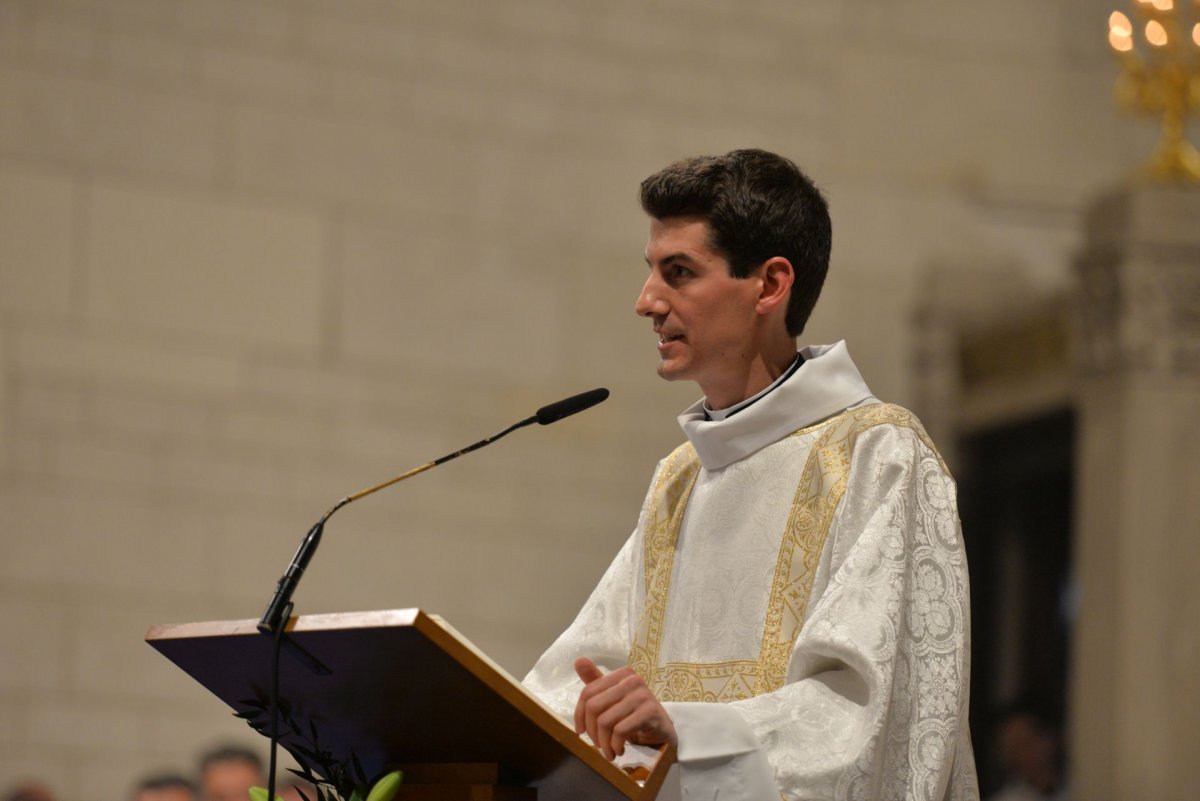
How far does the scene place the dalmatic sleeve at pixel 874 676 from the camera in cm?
298

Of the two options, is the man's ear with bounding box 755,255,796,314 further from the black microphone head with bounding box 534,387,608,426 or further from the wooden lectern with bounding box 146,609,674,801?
the wooden lectern with bounding box 146,609,674,801

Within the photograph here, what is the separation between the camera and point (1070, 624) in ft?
30.6

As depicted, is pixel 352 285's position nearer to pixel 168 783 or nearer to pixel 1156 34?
pixel 168 783

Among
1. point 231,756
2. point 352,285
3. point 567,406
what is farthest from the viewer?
point 352,285

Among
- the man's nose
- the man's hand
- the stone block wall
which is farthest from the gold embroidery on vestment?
the stone block wall

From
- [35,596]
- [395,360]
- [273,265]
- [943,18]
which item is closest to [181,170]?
[273,265]

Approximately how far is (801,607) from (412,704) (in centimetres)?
81

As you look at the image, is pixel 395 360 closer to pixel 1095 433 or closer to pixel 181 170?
pixel 181 170

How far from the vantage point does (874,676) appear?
3045 mm

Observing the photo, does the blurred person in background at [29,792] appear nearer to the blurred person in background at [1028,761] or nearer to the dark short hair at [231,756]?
the dark short hair at [231,756]

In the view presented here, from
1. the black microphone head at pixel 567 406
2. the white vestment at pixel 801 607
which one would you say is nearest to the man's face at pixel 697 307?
the white vestment at pixel 801 607

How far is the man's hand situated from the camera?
9.40ft

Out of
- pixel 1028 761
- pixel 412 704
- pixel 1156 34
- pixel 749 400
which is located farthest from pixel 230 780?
pixel 1156 34

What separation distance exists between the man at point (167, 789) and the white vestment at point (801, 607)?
3.55m
